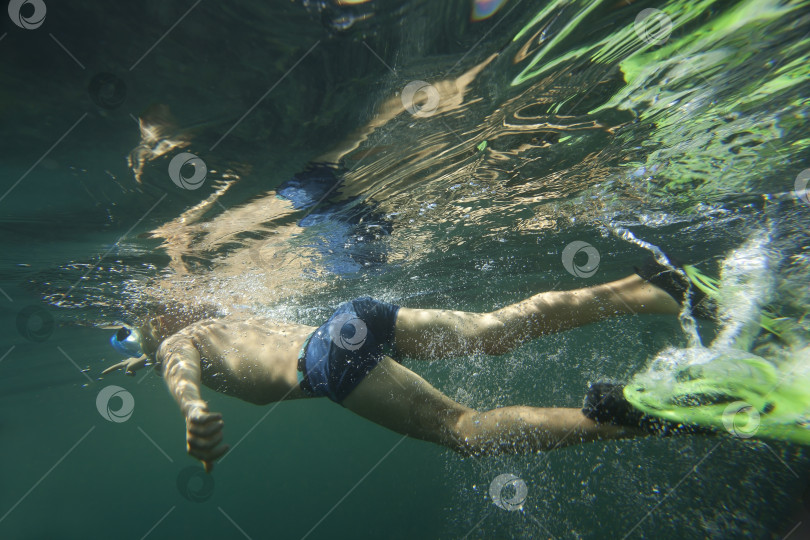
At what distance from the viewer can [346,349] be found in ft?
16.0

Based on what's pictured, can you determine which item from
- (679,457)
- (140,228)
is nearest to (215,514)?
(679,457)

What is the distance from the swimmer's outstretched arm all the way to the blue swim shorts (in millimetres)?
1424

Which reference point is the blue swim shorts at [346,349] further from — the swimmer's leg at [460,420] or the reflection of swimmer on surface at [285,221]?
the reflection of swimmer on surface at [285,221]

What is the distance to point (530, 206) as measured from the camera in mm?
9195

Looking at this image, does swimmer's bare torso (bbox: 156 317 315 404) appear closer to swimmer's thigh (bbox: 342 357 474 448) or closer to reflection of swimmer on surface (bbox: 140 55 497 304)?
swimmer's thigh (bbox: 342 357 474 448)

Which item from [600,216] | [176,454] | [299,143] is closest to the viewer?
[299,143]

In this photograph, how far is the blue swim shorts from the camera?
4.72 m

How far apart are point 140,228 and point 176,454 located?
115m

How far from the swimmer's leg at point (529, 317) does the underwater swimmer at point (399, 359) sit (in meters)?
0.02

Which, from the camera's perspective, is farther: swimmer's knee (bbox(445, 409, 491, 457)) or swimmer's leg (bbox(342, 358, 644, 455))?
swimmer's knee (bbox(445, 409, 491, 457))

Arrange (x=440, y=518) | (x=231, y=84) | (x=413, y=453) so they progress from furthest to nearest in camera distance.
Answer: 1. (x=413, y=453)
2. (x=440, y=518)
3. (x=231, y=84)

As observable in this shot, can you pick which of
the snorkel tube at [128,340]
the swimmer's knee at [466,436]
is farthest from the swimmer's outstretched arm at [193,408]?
the snorkel tube at [128,340]

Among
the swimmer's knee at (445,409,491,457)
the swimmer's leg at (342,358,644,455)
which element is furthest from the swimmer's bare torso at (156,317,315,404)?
the swimmer's knee at (445,409,491,457)

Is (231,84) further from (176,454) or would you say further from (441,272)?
(176,454)
